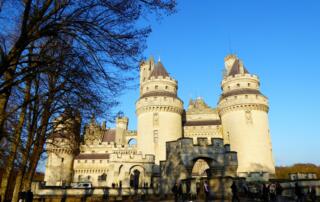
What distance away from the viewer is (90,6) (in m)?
8.66

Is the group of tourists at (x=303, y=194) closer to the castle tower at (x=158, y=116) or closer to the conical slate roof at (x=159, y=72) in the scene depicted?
the castle tower at (x=158, y=116)

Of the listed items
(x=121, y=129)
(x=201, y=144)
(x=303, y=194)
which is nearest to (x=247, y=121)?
(x=201, y=144)

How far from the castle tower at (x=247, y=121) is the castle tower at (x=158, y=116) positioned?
6.97 meters

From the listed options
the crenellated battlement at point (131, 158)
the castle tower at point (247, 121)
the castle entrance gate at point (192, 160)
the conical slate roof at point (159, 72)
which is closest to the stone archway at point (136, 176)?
the crenellated battlement at point (131, 158)

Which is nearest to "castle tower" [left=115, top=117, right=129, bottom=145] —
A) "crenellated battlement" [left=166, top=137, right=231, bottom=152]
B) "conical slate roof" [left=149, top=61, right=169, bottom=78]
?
"conical slate roof" [left=149, top=61, right=169, bottom=78]

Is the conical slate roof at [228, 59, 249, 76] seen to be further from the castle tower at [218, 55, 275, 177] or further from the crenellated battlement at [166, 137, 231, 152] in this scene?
the crenellated battlement at [166, 137, 231, 152]

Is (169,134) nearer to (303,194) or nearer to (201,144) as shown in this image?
(201,144)

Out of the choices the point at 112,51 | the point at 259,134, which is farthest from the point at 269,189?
the point at 259,134

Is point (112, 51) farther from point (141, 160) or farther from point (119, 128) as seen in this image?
point (119, 128)

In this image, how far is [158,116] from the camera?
40625 mm

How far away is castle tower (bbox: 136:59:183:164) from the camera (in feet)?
129

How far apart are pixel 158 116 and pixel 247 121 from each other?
39.6 feet

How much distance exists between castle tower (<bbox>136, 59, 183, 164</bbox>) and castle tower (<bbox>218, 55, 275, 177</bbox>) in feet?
22.9

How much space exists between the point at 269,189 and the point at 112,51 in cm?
1247
